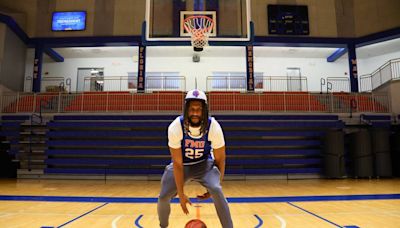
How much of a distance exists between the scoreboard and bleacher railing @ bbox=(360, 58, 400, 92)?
4.69 m

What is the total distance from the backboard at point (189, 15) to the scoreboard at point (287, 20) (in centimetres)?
594

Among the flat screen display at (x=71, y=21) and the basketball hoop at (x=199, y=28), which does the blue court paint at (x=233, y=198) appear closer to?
the basketball hoop at (x=199, y=28)

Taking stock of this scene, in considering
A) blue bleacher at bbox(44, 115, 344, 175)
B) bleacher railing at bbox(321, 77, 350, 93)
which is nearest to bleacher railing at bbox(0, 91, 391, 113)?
blue bleacher at bbox(44, 115, 344, 175)

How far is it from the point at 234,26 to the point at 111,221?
915cm

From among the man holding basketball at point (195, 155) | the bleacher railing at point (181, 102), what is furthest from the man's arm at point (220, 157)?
the bleacher railing at point (181, 102)

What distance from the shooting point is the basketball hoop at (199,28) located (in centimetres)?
1084

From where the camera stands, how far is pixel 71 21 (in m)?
17.3

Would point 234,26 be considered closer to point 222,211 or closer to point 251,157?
point 251,157

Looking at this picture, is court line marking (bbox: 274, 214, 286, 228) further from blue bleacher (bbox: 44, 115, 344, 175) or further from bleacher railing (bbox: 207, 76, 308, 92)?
bleacher railing (bbox: 207, 76, 308, 92)

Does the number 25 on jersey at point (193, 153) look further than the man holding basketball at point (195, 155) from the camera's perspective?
Yes

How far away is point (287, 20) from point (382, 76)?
6501 mm

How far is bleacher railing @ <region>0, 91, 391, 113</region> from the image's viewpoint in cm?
1366

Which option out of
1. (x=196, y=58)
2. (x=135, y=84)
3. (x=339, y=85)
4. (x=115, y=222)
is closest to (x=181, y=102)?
(x=135, y=84)

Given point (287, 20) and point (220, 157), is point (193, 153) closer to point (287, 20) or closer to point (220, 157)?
point (220, 157)
